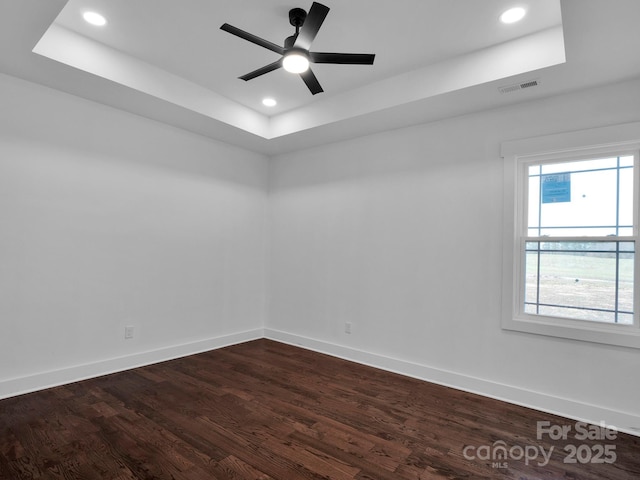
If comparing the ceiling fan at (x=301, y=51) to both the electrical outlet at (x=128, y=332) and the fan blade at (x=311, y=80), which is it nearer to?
the fan blade at (x=311, y=80)

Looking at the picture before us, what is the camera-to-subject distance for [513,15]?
95.1 inches

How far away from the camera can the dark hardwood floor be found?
2.05 meters

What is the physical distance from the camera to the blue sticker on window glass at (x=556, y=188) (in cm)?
299

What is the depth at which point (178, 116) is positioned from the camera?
12.2ft

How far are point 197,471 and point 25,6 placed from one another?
2989 mm

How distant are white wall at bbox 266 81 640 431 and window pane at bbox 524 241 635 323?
27cm

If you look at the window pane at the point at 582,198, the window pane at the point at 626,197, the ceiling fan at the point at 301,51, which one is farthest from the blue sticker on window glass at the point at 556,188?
the ceiling fan at the point at 301,51

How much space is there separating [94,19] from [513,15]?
3.05 meters

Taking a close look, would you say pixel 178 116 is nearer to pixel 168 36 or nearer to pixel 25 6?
pixel 168 36

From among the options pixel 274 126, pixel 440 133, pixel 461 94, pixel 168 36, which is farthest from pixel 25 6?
pixel 440 133

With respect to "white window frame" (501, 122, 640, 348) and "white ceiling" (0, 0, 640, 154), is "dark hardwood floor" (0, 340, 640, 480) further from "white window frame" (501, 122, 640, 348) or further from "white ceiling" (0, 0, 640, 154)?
"white ceiling" (0, 0, 640, 154)

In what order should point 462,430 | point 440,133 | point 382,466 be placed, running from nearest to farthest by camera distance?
point 382,466, point 462,430, point 440,133

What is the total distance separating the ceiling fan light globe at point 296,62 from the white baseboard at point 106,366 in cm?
325

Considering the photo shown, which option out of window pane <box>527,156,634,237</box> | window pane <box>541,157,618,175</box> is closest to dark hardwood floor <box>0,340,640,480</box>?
window pane <box>527,156,634,237</box>
